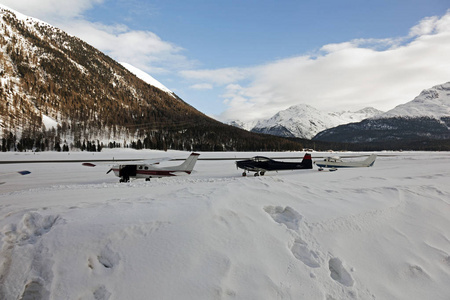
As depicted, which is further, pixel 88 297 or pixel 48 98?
pixel 48 98

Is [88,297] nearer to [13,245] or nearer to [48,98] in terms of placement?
[13,245]

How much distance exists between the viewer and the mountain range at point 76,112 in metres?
111

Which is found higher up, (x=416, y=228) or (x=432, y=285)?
(x=416, y=228)

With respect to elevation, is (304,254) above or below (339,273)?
above

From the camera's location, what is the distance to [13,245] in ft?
15.9

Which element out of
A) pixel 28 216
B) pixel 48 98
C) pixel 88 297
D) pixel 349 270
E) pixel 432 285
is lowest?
pixel 432 285

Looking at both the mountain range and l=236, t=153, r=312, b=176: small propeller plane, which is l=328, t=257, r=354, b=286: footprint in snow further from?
the mountain range

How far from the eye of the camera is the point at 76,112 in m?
140

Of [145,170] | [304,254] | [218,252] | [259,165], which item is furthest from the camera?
[259,165]

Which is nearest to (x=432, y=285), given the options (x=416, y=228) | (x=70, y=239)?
(x=416, y=228)

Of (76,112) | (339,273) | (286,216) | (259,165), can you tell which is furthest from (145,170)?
(76,112)

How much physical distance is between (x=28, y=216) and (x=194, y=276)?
5107 mm

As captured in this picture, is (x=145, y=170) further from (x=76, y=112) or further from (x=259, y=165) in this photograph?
(x=76, y=112)

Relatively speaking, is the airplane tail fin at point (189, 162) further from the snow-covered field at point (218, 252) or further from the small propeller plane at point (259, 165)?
the snow-covered field at point (218, 252)
